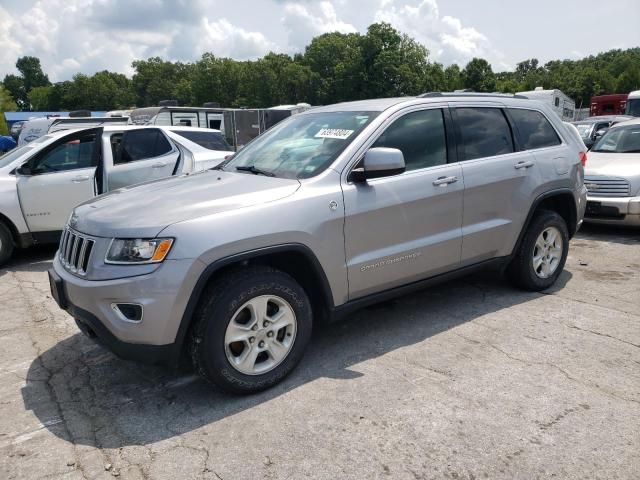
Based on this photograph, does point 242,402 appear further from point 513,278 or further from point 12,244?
point 12,244

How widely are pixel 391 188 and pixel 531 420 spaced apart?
1724mm

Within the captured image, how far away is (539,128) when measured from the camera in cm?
497

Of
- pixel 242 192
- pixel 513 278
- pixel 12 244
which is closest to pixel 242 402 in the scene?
pixel 242 192

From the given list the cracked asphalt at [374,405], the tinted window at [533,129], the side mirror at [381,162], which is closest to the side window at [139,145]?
the cracked asphalt at [374,405]

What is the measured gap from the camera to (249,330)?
320 cm

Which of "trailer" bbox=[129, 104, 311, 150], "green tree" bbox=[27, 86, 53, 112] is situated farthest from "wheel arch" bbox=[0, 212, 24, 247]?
"green tree" bbox=[27, 86, 53, 112]

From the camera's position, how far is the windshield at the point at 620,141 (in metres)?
8.45

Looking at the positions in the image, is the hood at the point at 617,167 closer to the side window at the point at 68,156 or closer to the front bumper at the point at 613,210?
the front bumper at the point at 613,210

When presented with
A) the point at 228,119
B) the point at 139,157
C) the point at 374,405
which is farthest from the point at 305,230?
the point at 228,119

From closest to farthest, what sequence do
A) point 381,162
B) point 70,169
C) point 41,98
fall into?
point 381,162
point 70,169
point 41,98

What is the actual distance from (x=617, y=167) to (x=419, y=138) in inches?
197

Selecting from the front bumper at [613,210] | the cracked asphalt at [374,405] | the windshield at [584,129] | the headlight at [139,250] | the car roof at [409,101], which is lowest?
the cracked asphalt at [374,405]

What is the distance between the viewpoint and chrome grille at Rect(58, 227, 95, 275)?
3174mm

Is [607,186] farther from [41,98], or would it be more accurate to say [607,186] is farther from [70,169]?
[41,98]
